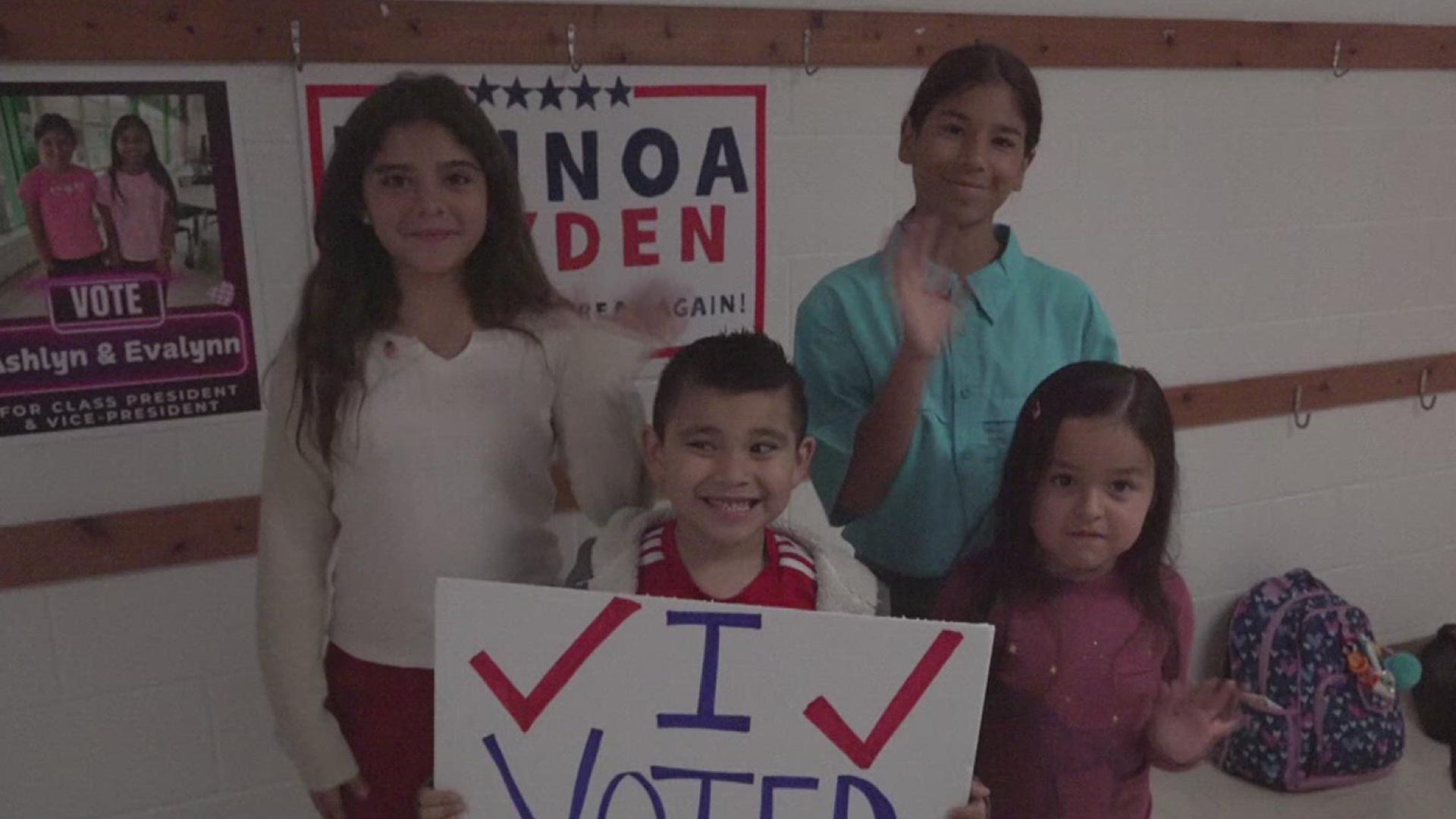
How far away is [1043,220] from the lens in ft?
7.70

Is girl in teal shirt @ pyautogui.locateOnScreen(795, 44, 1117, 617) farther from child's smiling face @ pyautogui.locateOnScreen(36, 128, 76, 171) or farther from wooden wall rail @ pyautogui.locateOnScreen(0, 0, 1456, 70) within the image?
child's smiling face @ pyautogui.locateOnScreen(36, 128, 76, 171)

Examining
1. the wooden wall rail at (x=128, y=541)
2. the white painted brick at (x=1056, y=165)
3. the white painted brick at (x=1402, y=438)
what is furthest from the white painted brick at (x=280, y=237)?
the white painted brick at (x=1402, y=438)

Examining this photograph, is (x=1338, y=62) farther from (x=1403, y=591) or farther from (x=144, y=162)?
(x=144, y=162)

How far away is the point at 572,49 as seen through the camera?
189 cm

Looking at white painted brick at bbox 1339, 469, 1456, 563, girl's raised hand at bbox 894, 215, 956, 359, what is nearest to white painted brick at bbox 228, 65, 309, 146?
girl's raised hand at bbox 894, 215, 956, 359

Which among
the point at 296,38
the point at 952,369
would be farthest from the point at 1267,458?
the point at 296,38

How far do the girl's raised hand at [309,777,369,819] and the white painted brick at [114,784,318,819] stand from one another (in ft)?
2.46

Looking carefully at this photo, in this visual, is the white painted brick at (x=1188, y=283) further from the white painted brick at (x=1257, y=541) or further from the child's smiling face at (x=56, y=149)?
the child's smiling face at (x=56, y=149)

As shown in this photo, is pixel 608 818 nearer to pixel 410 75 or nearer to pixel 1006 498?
pixel 1006 498

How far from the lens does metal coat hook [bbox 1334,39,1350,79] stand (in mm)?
2518

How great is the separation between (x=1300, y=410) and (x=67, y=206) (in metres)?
2.68

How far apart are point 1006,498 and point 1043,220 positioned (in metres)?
1.20

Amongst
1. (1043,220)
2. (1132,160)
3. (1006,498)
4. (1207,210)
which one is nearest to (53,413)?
(1006,498)

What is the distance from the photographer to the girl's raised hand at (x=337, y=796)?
1.33 m
